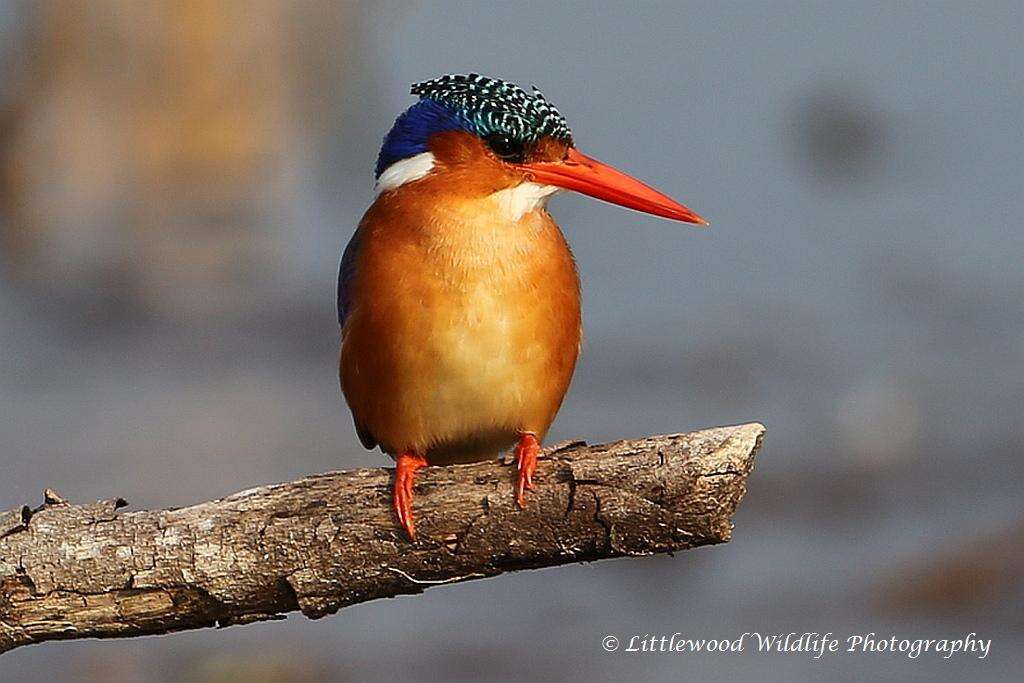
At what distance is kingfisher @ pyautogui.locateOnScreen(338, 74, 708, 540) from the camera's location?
373 centimetres

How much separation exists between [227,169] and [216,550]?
728 cm

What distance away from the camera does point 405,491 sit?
3.27 metres

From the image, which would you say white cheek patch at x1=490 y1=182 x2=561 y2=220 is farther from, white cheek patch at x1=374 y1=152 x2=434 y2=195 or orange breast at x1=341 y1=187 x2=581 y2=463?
white cheek patch at x1=374 y1=152 x2=434 y2=195

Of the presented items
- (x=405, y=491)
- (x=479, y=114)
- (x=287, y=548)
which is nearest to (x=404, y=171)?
(x=479, y=114)

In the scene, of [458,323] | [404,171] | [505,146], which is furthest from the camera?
[404,171]

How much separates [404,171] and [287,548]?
1089 mm

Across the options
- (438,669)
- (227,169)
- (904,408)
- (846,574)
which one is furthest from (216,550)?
(227,169)

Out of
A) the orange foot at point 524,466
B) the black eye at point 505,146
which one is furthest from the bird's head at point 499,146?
the orange foot at point 524,466

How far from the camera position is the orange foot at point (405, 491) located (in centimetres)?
319

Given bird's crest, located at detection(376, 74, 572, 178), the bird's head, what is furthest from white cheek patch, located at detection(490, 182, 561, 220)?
bird's crest, located at detection(376, 74, 572, 178)

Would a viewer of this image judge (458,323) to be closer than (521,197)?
Yes

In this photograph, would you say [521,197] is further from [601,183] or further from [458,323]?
[458,323]

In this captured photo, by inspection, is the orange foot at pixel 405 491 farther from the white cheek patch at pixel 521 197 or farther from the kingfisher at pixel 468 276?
the white cheek patch at pixel 521 197

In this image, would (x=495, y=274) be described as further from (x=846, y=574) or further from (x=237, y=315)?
(x=237, y=315)
